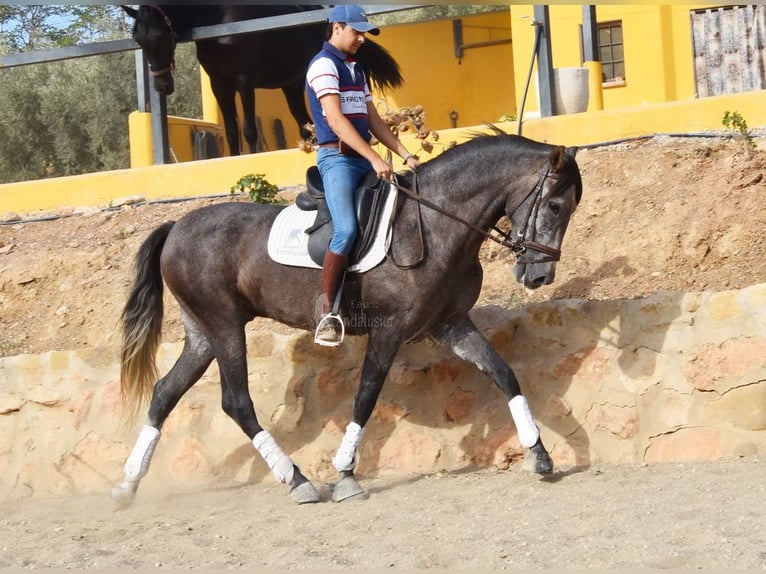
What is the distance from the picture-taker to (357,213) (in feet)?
22.2

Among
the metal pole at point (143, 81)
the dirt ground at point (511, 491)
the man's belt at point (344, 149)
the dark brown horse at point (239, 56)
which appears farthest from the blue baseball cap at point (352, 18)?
the metal pole at point (143, 81)

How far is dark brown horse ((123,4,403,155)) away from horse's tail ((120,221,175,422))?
4.76 m

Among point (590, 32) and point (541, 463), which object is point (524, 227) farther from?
point (590, 32)

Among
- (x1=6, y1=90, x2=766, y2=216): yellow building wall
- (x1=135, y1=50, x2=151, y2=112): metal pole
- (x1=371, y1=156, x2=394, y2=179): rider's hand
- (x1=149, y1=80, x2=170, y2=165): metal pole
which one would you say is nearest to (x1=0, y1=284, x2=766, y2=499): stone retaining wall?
(x1=371, y1=156, x2=394, y2=179): rider's hand

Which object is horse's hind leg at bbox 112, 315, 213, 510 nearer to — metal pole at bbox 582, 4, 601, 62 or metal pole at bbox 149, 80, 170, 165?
metal pole at bbox 149, 80, 170, 165

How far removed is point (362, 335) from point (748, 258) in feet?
10.0

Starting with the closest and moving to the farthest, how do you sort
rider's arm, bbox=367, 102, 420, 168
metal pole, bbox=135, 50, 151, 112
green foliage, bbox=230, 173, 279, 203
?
1. rider's arm, bbox=367, 102, 420, 168
2. green foliage, bbox=230, 173, 279, 203
3. metal pole, bbox=135, 50, 151, 112

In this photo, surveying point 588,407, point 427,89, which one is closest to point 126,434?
point 588,407

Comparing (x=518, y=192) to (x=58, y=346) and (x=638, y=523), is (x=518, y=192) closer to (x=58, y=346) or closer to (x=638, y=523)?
(x=638, y=523)

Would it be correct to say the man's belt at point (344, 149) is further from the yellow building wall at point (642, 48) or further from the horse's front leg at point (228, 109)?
the yellow building wall at point (642, 48)

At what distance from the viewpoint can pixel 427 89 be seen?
65.0 ft

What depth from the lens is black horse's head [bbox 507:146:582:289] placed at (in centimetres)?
666

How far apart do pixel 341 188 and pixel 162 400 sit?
1906 millimetres

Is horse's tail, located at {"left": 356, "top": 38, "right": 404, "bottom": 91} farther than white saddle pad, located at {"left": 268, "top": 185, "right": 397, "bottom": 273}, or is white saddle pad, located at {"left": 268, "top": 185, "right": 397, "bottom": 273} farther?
horse's tail, located at {"left": 356, "top": 38, "right": 404, "bottom": 91}
